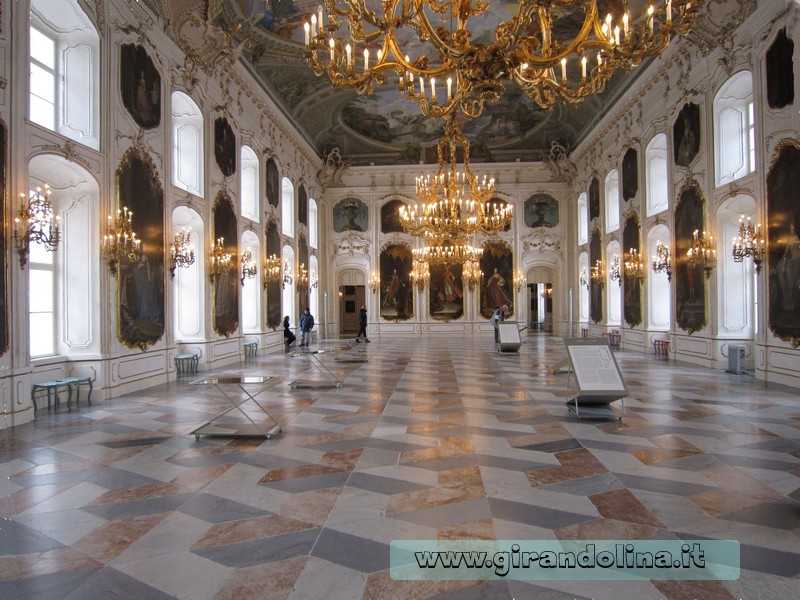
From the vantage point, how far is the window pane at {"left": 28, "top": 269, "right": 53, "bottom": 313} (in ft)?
27.6

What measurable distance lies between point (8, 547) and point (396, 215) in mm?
23624

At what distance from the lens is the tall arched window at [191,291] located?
1264cm

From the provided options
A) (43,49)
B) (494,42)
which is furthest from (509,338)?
(43,49)

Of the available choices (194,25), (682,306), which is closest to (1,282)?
(194,25)

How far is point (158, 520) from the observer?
12.5ft

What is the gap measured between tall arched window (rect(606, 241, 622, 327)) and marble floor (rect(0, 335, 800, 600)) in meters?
11.4

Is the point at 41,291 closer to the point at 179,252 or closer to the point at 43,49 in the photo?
the point at 179,252

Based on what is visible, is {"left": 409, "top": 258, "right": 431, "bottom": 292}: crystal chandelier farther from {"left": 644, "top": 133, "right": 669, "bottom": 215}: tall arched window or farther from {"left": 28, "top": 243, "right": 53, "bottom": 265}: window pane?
{"left": 28, "top": 243, "right": 53, "bottom": 265}: window pane

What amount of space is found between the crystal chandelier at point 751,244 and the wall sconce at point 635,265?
229 inches

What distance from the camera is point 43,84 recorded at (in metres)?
8.55

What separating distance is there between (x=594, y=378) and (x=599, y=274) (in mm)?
14177

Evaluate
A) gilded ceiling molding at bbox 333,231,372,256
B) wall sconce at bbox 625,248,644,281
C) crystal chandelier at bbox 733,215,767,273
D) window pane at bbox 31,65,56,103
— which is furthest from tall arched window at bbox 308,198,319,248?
crystal chandelier at bbox 733,215,767,273

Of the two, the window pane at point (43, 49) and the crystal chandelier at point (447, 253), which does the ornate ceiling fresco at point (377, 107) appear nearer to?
the window pane at point (43, 49)

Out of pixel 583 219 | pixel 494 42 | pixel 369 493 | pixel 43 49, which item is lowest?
pixel 369 493
